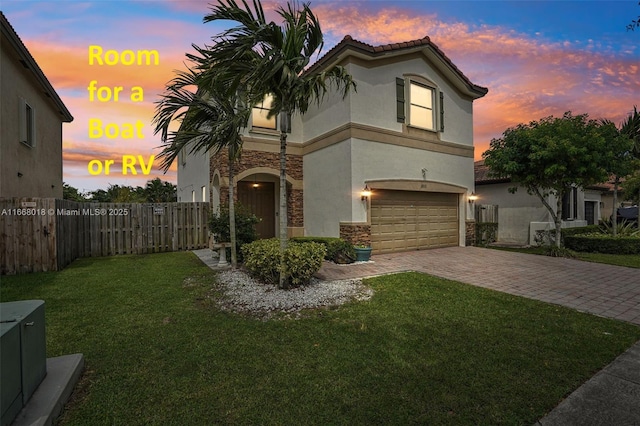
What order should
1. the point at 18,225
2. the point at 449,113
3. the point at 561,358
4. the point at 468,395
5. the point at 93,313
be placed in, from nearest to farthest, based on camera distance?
the point at 468,395 < the point at 561,358 < the point at 93,313 < the point at 18,225 < the point at 449,113

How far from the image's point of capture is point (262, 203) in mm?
13820

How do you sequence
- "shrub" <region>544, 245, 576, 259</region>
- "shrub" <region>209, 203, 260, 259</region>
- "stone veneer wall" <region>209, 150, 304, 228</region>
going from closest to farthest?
1. "shrub" <region>209, 203, 260, 259</region>
2. "shrub" <region>544, 245, 576, 259</region>
3. "stone veneer wall" <region>209, 150, 304, 228</region>

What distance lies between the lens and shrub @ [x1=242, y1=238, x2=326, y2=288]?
6309 millimetres

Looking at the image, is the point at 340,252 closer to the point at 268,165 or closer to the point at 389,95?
the point at 268,165

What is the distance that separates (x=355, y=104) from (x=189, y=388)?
31.6 ft

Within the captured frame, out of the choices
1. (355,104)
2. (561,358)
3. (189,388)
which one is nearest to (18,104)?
(355,104)

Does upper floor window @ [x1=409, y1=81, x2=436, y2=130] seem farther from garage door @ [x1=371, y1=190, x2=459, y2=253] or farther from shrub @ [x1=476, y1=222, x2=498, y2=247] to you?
shrub @ [x1=476, y1=222, x2=498, y2=247]

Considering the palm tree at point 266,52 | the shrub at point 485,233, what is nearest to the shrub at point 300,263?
the palm tree at point 266,52

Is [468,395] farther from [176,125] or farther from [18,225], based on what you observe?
[18,225]

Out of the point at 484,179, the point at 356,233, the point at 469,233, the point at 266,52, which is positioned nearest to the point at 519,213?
the point at 484,179

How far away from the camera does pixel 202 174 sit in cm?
1452

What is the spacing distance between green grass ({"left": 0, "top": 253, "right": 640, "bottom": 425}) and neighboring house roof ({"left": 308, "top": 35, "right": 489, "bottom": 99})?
8323 mm

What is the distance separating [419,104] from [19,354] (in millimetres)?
13105

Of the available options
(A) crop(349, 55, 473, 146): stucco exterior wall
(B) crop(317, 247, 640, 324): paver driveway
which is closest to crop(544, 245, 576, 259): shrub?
(B) crop(317, 247, 640, 324): paver driveway
